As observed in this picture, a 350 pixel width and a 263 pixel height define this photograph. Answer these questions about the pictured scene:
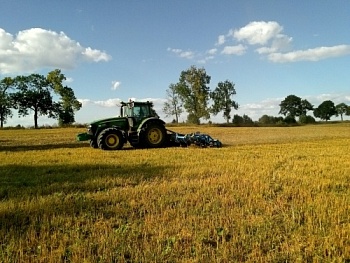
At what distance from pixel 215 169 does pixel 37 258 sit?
6.53m

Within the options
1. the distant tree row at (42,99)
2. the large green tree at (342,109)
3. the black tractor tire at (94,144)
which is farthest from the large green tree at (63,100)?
the large green tree at (342,109)

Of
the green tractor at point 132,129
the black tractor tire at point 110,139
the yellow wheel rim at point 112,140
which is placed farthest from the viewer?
the green tractor at point 132,129

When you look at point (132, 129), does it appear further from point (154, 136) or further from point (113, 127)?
point (154, 136)

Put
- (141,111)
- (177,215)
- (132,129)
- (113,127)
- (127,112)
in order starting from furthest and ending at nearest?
(127,112), (141,111), (132,129), (113,127), (177,215)

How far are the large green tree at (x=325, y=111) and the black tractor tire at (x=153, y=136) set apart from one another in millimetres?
109844

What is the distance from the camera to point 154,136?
17.7 meters

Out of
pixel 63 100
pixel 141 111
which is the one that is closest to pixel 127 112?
pixel 141 111

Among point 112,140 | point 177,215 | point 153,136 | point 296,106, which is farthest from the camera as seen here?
point 296,106

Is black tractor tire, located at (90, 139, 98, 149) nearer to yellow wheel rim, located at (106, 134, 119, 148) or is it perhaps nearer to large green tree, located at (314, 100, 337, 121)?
yellow wheel rim, located at (106, 134, 119, 148)

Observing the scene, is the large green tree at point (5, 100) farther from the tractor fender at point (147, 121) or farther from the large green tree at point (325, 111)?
the large green tree at point (325, 111)

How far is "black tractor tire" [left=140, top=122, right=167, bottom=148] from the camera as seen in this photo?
685 inches

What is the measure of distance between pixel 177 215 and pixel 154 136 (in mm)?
12217

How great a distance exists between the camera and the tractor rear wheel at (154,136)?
17.4 m

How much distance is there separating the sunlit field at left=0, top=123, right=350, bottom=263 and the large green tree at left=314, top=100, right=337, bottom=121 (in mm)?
115099
